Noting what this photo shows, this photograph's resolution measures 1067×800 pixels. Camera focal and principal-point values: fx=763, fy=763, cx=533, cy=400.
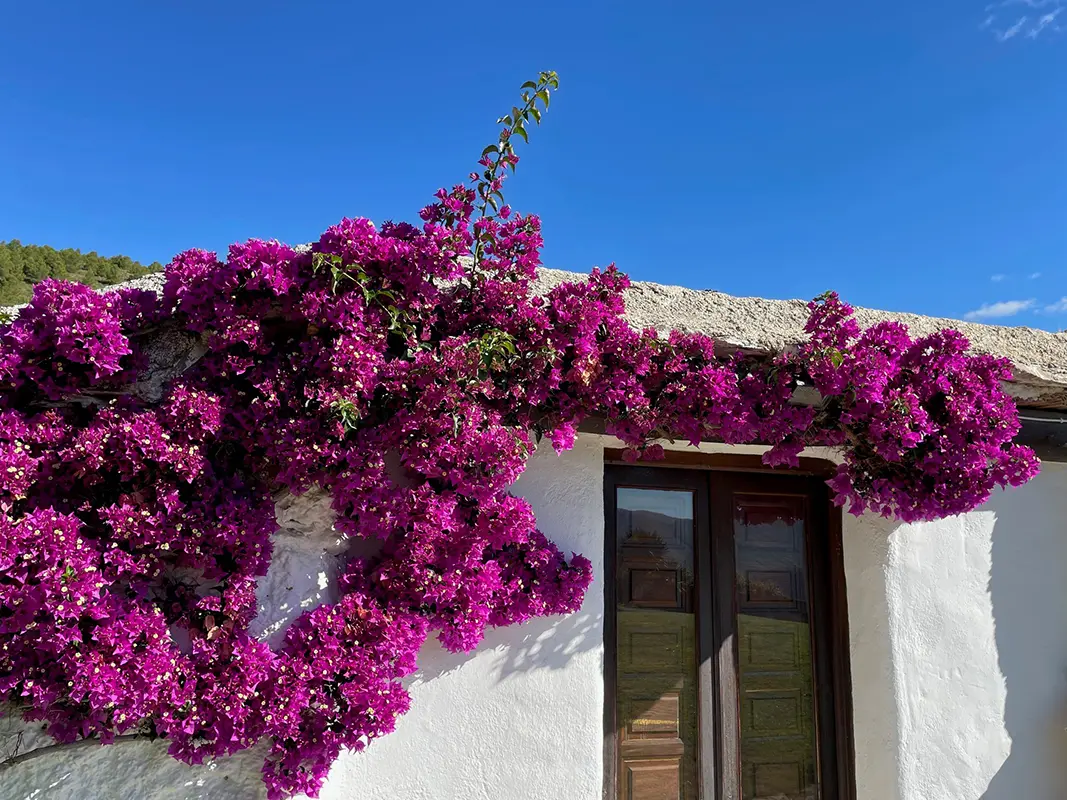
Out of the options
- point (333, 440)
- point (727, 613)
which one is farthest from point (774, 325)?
point (333, 440)

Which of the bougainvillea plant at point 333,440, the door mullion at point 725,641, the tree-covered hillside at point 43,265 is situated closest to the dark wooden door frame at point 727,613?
the door mullion at point 725,641

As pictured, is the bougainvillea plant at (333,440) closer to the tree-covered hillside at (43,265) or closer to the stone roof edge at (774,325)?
the stone roof edge at (774,325)

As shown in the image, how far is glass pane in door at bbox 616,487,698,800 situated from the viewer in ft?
10.7

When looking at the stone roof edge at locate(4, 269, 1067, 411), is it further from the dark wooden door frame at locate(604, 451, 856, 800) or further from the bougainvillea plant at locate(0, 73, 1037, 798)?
the dark wooden door frame at locate(604, 451, 856, 800)

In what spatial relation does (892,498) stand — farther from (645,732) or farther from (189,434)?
(189,434)

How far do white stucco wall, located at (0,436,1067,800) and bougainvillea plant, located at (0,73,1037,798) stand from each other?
17 centimetres

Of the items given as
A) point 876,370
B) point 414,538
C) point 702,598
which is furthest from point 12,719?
point 876,370

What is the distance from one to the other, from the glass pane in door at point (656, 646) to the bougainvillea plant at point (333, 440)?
615mm

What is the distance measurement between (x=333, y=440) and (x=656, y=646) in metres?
1.76

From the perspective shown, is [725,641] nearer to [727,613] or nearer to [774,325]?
[727,613]

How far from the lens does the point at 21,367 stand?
7.94 ft

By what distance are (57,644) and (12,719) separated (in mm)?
572

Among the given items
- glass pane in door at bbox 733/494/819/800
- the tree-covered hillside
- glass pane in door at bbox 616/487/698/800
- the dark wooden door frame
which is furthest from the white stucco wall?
the tree-covered hillside

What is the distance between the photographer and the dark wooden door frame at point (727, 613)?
130 inches
